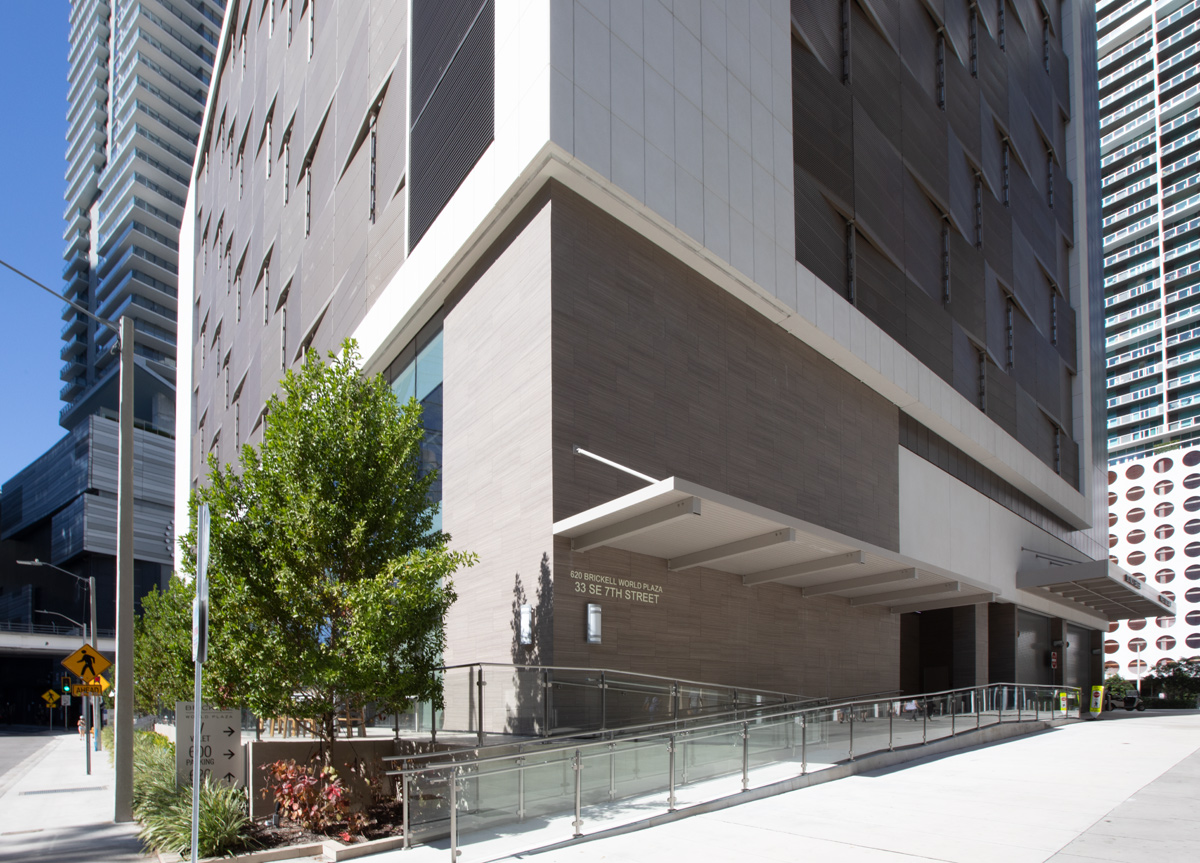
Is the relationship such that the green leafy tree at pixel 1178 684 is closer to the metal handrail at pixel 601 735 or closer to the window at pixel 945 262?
the window at pixel 945 262

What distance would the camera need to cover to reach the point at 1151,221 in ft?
395

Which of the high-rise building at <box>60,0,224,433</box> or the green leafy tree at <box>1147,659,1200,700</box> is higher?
the high-rise building at <box>60,0,224,433</box>

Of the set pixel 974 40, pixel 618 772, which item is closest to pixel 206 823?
pixel 618 772

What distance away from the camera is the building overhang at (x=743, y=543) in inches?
621

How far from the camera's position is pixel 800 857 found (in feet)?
33.6

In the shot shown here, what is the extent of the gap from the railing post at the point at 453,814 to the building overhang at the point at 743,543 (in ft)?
18.3

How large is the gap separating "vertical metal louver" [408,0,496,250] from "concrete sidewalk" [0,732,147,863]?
1377 cm

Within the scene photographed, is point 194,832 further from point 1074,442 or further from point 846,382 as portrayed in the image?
point 1074,442

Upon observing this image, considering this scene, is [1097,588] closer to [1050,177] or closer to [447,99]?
[1050,177]

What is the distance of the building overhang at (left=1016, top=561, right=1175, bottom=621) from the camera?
1471 inches

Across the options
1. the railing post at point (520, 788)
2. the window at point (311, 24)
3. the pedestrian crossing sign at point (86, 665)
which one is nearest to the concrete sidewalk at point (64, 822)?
the pedestrian crossing sign at point (86, 665)

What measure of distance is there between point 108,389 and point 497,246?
112 meters

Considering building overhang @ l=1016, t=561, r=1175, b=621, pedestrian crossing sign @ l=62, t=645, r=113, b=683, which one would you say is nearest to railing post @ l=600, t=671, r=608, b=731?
→ pedestrian crossing sign @ l=62, t=645, r=113, b=683

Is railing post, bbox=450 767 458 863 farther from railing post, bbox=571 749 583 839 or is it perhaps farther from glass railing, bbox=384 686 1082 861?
railing post, bbox=571 749 583 839
